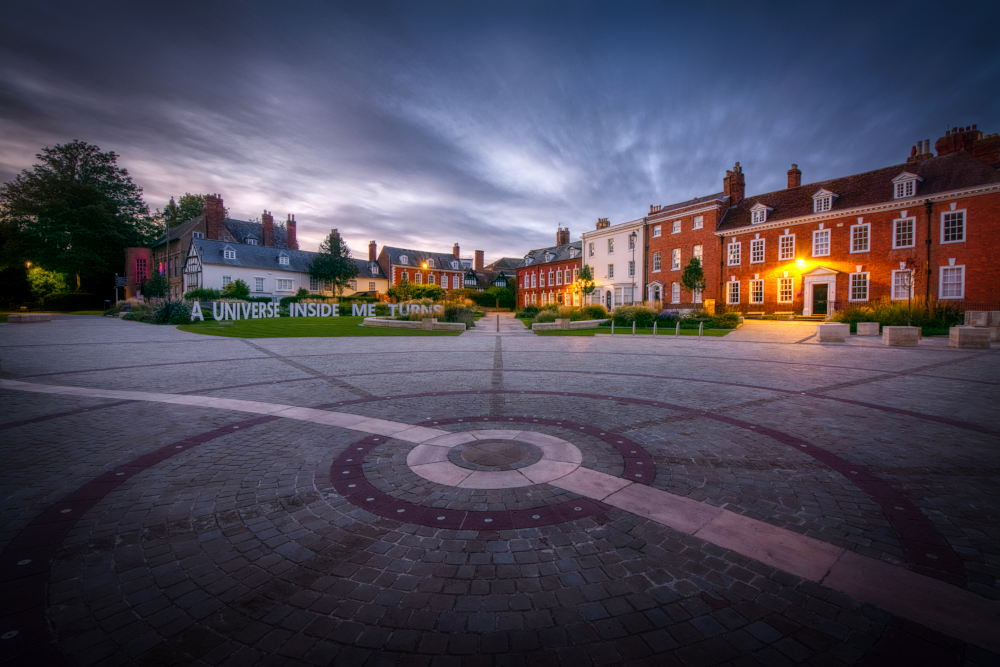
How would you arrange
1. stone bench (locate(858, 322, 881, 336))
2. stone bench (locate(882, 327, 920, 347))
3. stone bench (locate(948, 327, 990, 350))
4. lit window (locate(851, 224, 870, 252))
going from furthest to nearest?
1. lit window (locate(851, 224, 870, 252))
2. stone bench (locate(858, 322, 881, 336))
3. stone bench (locate(882, 327, 920, 347))
4. stone bench (locate(948, 327, 990, 350))

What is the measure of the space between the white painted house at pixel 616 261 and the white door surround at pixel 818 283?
47.0ft

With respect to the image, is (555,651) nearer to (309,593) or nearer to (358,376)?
(309,593)

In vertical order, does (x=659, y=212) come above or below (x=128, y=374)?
above

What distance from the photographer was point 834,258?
3097 centimetres

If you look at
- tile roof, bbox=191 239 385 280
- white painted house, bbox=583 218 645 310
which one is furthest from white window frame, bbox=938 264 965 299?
tile roof, bbox=191 239 385 280

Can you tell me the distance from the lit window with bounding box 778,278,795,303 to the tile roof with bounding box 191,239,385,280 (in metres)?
53.8

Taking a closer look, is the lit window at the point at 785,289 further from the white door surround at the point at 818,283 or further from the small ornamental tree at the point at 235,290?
the small ornamental tree at the point at 235,290

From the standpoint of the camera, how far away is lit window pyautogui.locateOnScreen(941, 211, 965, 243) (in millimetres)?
25641

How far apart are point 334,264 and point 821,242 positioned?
51313 millimetres

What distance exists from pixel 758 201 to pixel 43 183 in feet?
252

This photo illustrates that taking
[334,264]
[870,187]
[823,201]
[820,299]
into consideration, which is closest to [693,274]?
[820,299]

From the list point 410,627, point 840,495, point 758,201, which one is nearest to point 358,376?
point 410,627

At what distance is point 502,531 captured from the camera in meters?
3.28

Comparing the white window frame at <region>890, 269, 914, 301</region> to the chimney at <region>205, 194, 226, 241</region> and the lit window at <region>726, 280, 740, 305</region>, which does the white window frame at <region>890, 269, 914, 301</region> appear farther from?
the chimney at <region>205, 194, 226, 241</region>
